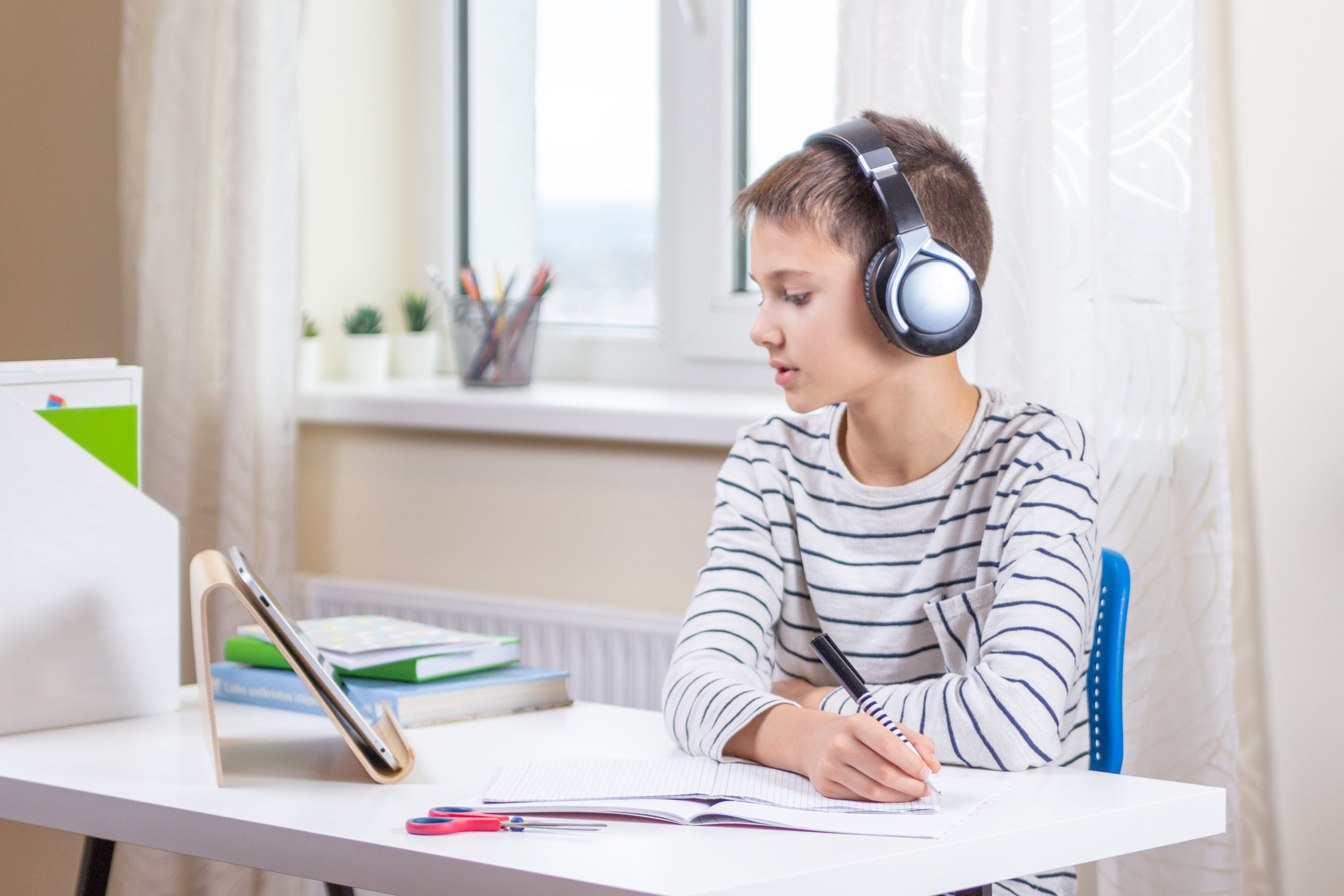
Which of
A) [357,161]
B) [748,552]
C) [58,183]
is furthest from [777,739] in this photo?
[58,183]

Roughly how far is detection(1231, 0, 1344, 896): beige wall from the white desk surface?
0.56m

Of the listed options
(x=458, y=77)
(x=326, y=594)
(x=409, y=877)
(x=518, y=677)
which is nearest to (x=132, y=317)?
(x=326, y=594)

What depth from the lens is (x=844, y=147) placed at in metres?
1.14

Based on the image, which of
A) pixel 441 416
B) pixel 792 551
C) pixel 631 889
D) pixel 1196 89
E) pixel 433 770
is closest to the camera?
pixel 631 889

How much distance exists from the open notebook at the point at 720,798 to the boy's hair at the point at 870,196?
16.9 inches

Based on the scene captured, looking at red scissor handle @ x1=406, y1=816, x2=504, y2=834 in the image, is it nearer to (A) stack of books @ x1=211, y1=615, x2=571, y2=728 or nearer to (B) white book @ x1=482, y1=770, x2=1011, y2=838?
(B) white book @ x1=482, y1=770, x2=1011, y2=838

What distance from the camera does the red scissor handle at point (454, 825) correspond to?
83cm

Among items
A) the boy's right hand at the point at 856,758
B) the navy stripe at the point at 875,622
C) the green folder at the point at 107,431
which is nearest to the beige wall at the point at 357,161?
the green folder at the point at 107,431

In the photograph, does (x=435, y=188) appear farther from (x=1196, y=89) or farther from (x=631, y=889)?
(x=631, y=889)

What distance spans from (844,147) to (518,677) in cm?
54

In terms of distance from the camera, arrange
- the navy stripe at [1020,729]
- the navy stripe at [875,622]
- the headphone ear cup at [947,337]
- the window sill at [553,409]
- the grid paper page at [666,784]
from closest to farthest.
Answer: the grid paper page at [666,784] < the navy stripe at [1020,729] < the headphone ear cup at [947,337] < the navy stripe at [875,622] < the window sill at [553,409]

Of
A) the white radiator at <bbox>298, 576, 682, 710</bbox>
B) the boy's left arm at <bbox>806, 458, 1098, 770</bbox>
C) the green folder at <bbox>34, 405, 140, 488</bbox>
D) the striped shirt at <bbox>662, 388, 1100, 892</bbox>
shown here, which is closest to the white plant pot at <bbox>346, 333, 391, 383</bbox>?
the white radiator at <bbox>298, 576, 682, 710</bbox>

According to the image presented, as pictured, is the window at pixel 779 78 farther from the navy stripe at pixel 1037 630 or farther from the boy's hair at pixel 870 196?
the navy stripe at pixel 1037 630

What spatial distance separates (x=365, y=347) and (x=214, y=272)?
27 centimetres
